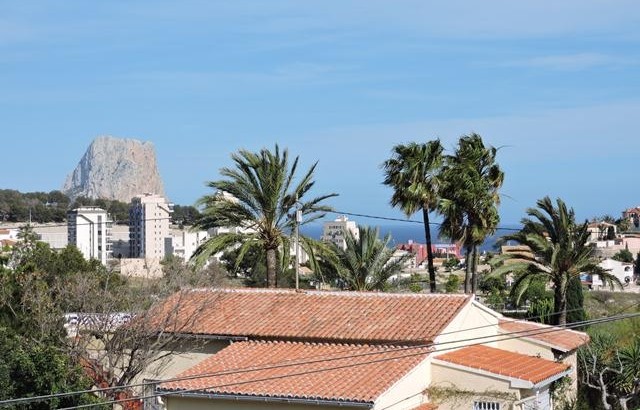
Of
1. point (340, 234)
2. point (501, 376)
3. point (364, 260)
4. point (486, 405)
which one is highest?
point (340, 234)

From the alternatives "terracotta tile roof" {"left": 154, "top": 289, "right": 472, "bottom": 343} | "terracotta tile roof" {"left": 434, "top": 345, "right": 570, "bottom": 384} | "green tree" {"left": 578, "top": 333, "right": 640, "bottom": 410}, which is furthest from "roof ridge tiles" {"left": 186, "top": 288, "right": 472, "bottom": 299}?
"green tree" {"left": 578, "top": 333, "right": 640, "bottom": 410}

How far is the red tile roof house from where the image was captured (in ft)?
68.4

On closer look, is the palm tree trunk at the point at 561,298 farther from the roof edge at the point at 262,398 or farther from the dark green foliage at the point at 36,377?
the dark green foliage at the point at 36,377

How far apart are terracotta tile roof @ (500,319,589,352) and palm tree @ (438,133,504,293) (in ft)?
16.6

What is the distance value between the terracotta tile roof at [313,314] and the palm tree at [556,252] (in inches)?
309

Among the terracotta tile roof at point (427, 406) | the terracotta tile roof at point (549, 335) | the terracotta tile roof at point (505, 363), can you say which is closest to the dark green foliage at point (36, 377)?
the terracotta tile roof at point (427, 406)

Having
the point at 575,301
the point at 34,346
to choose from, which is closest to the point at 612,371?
the point at 575,301

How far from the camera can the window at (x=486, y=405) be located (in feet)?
71.2

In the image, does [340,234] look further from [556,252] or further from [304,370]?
[304,370]

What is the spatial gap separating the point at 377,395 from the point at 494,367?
3.40m

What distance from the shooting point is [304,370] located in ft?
71.7

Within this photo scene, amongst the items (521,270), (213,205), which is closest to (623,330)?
(521,270)

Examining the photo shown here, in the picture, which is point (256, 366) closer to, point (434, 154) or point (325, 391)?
point (325, 391)

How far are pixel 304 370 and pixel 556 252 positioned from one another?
12.4 meters
